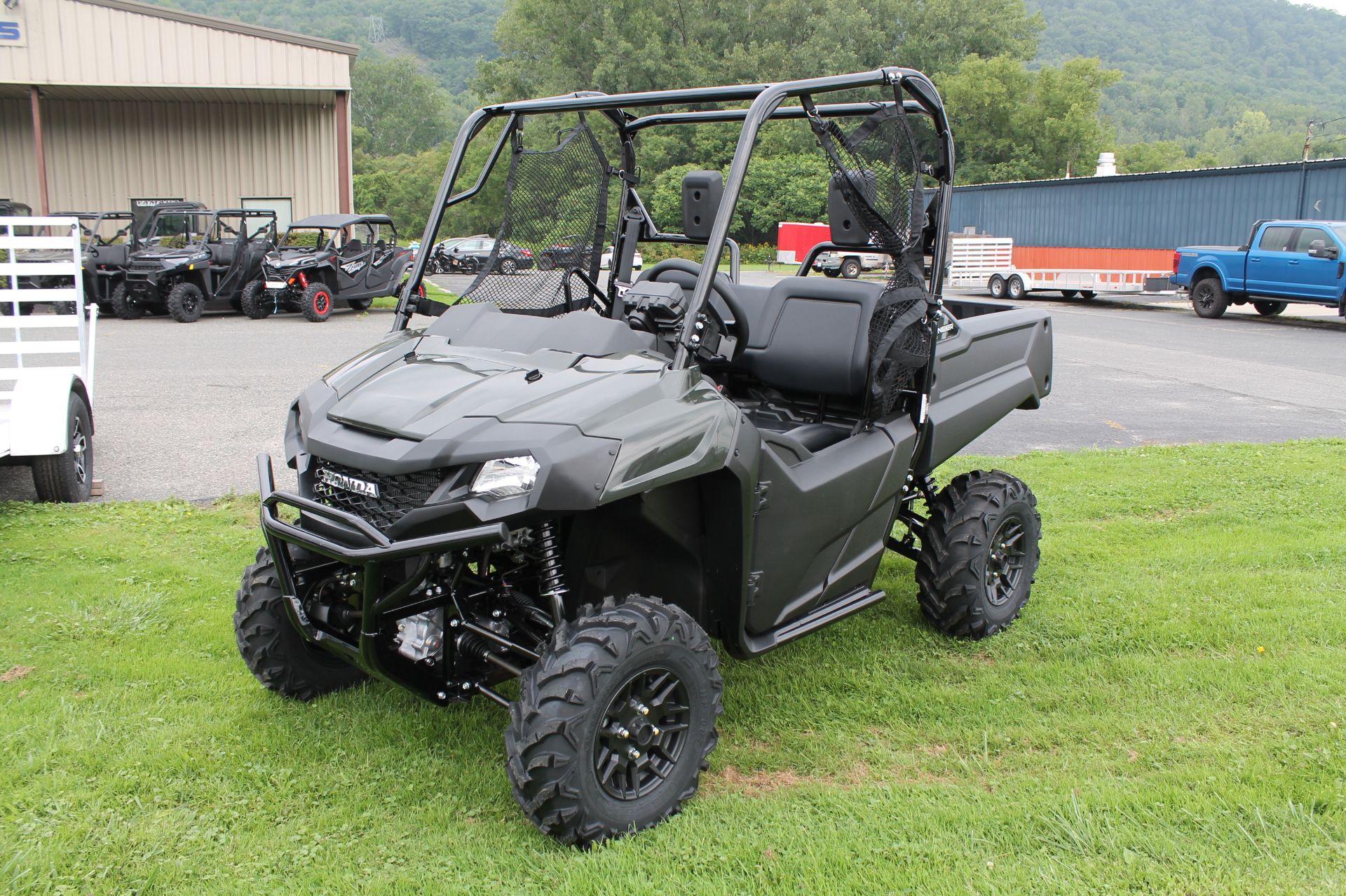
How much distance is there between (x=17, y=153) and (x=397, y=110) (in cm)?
7673

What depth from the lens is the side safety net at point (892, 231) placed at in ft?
12.6

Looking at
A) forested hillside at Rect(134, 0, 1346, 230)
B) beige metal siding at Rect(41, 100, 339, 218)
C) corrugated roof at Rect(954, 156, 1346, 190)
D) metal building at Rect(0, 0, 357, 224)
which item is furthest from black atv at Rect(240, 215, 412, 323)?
corrugated roof at Rect(954, 156, 1346, 190)

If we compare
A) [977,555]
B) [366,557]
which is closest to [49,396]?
[366,557]

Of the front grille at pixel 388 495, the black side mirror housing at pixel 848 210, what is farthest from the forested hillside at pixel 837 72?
the front grille at pixel 388 495

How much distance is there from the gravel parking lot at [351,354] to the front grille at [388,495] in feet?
7.92

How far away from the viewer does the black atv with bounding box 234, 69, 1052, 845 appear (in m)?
2.92

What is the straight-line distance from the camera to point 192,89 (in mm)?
24094

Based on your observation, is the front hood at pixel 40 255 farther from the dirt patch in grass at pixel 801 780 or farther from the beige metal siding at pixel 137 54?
the beige metal siding at pixel 137 54

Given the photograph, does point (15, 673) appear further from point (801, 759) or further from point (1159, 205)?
point (1159, 205)

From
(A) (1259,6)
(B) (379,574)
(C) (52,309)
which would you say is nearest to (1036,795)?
(B) (379,574)

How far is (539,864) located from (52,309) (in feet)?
43.0

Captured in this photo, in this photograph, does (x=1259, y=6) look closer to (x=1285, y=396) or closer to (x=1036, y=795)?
(x=1285, y=396)

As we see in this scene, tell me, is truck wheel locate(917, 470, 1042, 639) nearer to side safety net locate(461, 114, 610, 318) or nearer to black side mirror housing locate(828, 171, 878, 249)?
black side mirror housing locate(828, 171, 878, 249)

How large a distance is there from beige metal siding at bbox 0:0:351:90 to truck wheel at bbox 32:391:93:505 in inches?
725
